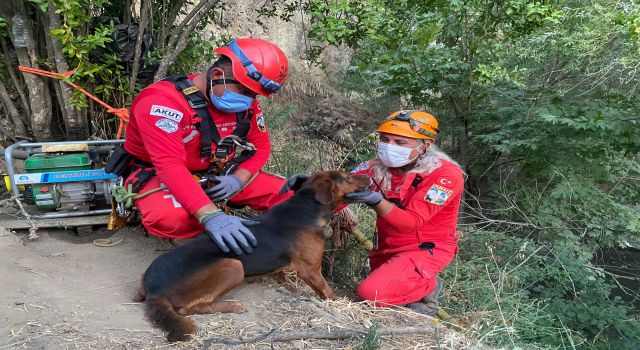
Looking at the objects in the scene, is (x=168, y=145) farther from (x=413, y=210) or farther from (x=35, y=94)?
(x=35, y=94)

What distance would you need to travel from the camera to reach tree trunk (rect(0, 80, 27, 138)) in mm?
5234

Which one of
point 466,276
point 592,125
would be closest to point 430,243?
point 466,276

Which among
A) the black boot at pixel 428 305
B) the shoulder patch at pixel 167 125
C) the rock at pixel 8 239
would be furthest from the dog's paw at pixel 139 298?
the black boot at pixel 428 305

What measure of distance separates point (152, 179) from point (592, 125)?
515cm

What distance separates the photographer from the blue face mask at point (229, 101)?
12.2 ft

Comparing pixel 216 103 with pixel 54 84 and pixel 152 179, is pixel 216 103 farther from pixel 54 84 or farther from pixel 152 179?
pixel 54 84

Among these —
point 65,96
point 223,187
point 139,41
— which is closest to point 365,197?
point 223,187

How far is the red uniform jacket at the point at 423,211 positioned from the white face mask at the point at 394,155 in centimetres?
12

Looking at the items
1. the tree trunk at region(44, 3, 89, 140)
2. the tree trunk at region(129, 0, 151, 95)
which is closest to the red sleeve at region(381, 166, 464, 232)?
the tree trunk at region(129, 0, 151, 95)

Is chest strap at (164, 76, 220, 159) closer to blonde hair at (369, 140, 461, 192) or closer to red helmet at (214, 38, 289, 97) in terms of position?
red helmet at (214, 38, 289, 97)

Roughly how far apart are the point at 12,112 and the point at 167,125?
287 centimetres

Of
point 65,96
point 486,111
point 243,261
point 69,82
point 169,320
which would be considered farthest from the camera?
point 486,111

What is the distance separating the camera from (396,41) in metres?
6.80

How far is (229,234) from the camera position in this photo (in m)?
3.23
